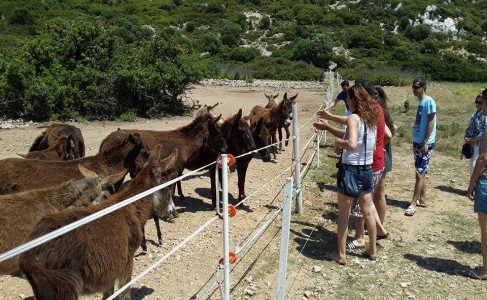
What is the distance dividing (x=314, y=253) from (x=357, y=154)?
5.13 ft

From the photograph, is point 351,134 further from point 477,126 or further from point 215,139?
point 477,126

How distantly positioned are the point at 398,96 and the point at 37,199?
24.0 metres

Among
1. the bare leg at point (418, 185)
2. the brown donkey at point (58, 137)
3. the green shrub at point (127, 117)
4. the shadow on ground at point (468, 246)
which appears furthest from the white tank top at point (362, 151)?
the green shrub at point (127, 117)

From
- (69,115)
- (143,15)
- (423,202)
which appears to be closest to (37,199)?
(423,202)

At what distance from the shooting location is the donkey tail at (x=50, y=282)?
3.30 metres

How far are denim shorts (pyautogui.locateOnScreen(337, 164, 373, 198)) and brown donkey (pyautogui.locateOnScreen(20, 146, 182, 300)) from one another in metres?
2.43

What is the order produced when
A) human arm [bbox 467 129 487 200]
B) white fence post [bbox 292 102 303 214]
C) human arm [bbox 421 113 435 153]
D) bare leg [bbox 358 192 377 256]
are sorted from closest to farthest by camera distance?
human arm [bbox 467 129 487 200], bare leg [bbox 358 192 377 256], human arm [bbox 421 113 435 153], white fence post [bbox 292 102 303 214]

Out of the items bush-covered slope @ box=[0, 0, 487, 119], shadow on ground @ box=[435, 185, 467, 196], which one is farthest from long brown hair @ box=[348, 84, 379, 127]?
bush-covered slope @ box=[0, 0, 487, 119]

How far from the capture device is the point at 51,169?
18.5 feet

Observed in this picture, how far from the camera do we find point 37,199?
4.45m

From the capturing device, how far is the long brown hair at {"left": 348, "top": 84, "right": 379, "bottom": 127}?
17.4ft

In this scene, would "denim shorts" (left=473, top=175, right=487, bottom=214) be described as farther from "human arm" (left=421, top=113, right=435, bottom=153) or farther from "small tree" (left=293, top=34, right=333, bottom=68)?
"small tree" (left=293, top=34, right=333, bottom=68)

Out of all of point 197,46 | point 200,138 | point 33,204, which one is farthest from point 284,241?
point 197,46

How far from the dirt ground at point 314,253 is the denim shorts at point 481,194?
0.96 m
